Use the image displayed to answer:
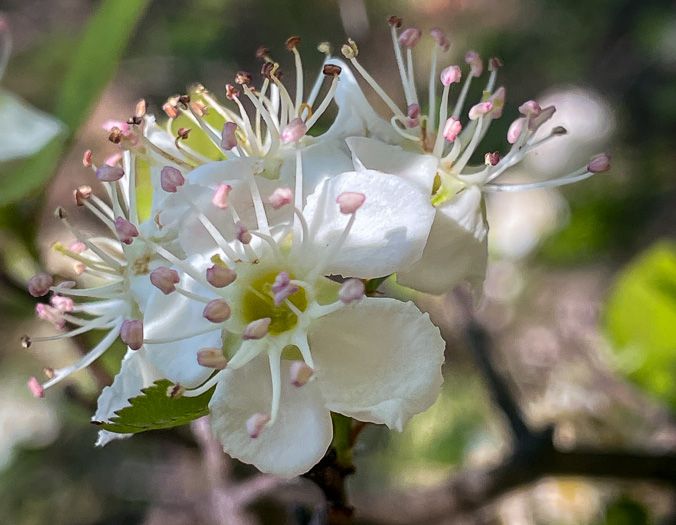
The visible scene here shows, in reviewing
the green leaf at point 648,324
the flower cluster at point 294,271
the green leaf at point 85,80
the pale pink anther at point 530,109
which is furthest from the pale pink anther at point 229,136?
the green leaf at point 648,324

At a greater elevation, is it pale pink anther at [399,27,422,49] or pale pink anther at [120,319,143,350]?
pale pink anther at [399,27,422,49]

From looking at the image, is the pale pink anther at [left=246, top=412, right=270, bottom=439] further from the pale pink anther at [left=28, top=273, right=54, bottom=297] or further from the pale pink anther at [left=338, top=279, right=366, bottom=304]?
the pale pink anther at [left=28, top=273, right=54, bottom=297]

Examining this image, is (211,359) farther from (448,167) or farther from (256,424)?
(448,167)

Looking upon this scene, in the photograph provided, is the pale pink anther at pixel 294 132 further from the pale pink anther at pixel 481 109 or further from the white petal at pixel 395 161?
the pale pink anther at pixel 481 109

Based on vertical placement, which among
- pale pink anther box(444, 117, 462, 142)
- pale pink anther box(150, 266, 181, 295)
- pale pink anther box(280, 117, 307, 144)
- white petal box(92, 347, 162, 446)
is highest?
pale pink anther box(280, 117, 307, 144)

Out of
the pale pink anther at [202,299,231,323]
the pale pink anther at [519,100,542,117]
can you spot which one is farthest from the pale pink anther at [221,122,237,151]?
the pale pink anther at [519,100,542,117]

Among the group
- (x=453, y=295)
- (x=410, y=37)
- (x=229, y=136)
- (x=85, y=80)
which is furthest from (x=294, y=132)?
(x=453, y=295)
